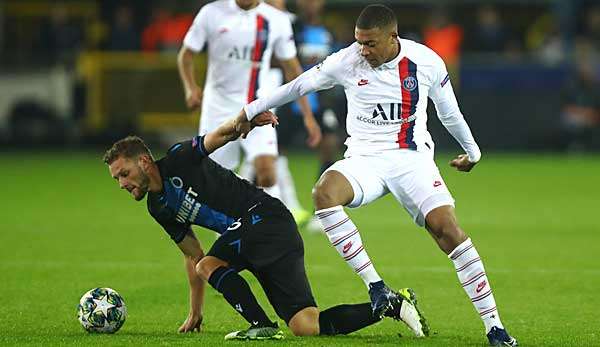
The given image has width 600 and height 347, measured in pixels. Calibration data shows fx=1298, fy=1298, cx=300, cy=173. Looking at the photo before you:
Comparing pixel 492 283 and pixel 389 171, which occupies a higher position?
pixel 389 171

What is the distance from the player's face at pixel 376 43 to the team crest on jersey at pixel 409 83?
6.8 inches

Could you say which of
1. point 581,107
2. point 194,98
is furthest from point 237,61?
point 581,107

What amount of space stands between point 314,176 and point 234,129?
1200cm

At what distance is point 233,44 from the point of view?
1074 cm

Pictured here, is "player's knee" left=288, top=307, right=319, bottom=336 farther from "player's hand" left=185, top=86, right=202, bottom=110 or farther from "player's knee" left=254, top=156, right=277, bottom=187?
"player's knee" left=254, top=156, right=277, bottom=187

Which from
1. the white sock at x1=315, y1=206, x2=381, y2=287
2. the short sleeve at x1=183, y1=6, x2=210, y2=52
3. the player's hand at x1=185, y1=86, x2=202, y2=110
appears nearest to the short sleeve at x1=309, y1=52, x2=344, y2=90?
the white sock at x1=315, y1=206, x2=381, y2=287

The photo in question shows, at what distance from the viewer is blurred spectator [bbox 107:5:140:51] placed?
23812 mm

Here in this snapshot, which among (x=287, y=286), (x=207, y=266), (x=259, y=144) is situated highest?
(x=207, y=266)

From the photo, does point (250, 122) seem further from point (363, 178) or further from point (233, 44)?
point (233, 44)

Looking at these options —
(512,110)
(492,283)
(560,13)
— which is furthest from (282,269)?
(560,13)

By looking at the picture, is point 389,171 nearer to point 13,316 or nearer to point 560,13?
point 13,316

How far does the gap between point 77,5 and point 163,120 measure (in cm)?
397

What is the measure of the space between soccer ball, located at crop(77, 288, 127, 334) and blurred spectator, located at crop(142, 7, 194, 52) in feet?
54.9

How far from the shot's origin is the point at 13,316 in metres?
8.09
